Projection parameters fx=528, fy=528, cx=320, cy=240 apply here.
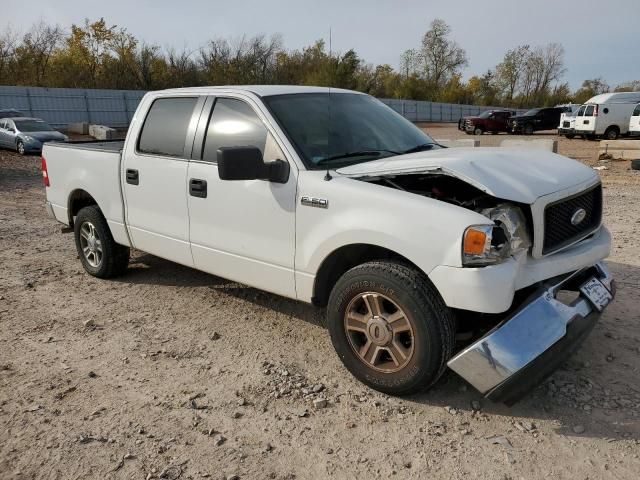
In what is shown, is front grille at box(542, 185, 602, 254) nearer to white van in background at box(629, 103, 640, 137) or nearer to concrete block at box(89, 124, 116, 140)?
concrete block at box(89, 124, 116, 140)

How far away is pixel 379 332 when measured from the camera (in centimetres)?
323

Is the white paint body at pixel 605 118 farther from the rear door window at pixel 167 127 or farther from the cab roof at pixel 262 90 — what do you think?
the rear door window at pixel 167 127

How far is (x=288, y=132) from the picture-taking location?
3744 mm

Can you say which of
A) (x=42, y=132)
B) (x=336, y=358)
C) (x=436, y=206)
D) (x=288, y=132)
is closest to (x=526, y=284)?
(x=436, y=206)

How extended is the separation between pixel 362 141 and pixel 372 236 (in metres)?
1.11

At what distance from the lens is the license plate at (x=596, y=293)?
336cm

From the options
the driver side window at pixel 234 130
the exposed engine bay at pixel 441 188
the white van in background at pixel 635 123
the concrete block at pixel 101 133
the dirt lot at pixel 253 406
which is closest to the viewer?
the dirt lot at pixel 253 406

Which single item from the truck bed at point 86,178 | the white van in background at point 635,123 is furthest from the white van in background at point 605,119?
the truck bed at point 86,178

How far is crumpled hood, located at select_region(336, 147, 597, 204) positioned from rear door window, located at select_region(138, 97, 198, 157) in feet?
5.32

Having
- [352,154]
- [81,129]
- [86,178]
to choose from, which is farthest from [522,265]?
[81,129]

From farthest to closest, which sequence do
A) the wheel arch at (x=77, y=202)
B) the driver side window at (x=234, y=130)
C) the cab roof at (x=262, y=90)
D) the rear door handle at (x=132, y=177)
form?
the wheel arch at (x=77, y=202), the rear door handle at (x=132, y=177), the cab roof at (x=262, y=90), the driver side window at (x=234, y=130)

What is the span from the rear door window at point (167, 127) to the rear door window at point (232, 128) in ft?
1.02

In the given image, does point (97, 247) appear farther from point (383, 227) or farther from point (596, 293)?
point (596, 293)

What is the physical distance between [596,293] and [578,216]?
20.2 inches
